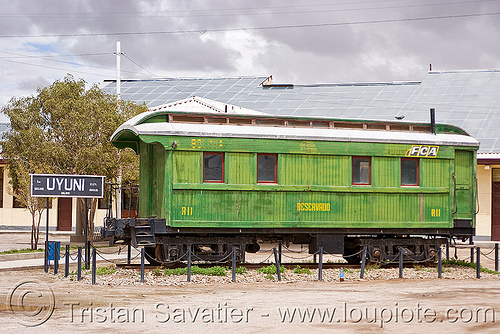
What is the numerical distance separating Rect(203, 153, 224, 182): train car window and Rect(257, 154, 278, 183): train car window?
94 cm

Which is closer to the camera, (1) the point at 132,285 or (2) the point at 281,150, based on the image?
(1) the point at 132,285

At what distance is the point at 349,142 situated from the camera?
690 inches

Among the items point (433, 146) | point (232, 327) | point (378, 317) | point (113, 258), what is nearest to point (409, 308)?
point (378, 317)

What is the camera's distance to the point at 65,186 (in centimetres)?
1694

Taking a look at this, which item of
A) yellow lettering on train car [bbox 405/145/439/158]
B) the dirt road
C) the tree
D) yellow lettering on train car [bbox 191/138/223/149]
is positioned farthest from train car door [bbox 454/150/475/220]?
the tree

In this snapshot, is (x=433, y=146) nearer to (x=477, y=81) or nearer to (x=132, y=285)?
(x=132, y=285)

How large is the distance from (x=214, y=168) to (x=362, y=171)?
3964 mm

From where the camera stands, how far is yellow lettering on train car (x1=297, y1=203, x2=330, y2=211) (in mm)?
17219

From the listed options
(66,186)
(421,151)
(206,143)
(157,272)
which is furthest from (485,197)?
(66,186)

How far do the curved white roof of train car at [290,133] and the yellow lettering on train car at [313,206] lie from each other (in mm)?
1674

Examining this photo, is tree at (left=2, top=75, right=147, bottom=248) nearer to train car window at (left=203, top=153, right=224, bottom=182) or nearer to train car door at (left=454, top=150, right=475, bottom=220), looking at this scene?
train car window at (left=203, top=153, right=224, bottom=182)

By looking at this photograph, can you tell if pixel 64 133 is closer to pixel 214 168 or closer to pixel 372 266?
pixel 214 168

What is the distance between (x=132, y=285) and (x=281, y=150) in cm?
500

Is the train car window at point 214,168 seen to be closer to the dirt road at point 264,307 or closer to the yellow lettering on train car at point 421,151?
the dirt road at point 264,307
